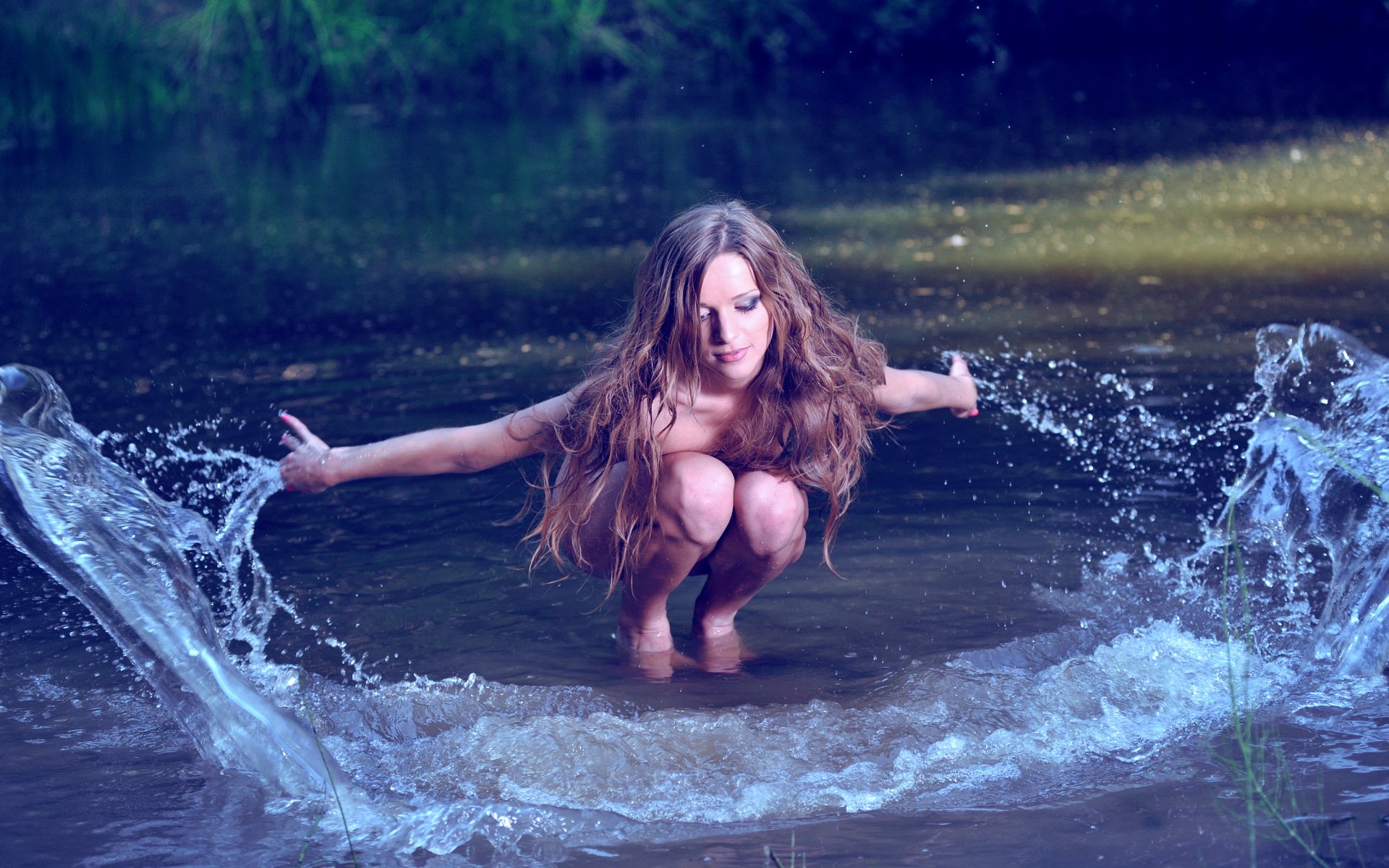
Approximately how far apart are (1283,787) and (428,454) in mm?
1762

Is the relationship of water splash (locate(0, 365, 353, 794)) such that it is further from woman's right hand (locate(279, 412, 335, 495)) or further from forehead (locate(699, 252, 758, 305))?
forehead (locate(699, 252, 758, 305))

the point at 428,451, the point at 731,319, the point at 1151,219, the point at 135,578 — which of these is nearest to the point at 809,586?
the point at 731,319

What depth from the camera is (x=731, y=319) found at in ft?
9.77

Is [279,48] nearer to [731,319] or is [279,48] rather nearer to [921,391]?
[921,391]

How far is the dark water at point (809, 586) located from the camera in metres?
2.55

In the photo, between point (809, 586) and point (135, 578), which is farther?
point (809, 586)

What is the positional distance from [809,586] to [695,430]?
2.61ft

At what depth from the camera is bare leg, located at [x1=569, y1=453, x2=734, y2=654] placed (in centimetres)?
300

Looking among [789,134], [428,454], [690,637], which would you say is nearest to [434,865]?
[428,454]

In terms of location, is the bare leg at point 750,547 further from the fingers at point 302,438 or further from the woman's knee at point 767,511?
the fingers at point 302,438

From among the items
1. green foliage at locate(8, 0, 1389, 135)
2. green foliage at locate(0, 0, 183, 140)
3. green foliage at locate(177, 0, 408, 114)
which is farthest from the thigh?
green foliage at locate(177, 0, 408, 114)

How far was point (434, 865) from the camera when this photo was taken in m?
2.42

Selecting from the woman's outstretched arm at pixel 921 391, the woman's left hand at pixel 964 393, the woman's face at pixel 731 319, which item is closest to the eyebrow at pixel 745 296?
the woman's face at pixel 731 319

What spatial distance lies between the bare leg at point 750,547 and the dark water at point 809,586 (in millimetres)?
140
